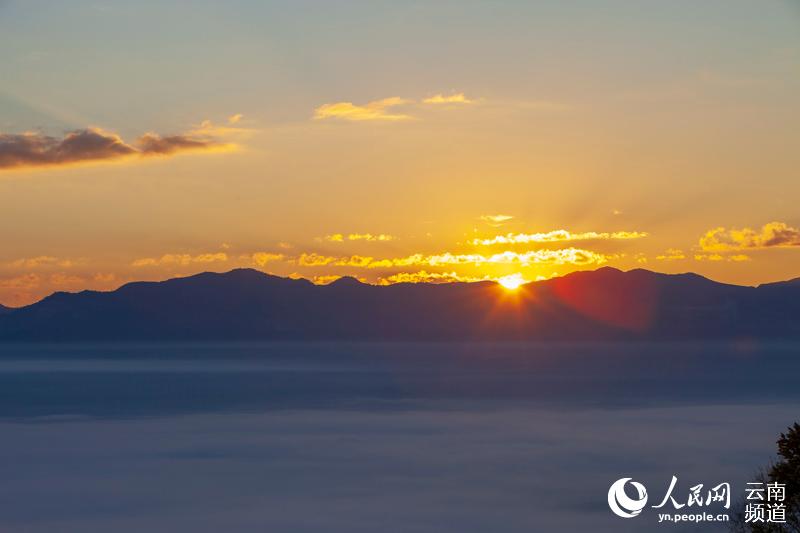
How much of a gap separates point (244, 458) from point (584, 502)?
111 ft

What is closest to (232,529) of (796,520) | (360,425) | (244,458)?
(244,458)

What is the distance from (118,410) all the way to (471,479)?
73.2 meters

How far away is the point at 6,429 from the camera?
10838 centimetres

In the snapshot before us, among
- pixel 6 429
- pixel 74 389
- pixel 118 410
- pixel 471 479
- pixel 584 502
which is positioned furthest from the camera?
pixel 74 389

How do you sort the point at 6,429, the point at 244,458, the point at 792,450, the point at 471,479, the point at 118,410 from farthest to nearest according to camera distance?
the point at 118,410 < the point at 6,429 < the point at 244,458 < the point at 471,479 < the point at 792,450

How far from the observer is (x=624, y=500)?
214ft

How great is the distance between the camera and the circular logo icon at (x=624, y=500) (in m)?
60.6

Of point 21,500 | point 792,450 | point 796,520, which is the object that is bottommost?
point 21,500

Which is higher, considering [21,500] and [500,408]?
[500,408]

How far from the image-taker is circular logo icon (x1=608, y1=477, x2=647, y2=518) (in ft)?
199

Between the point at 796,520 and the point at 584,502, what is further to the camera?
the point at 584,502

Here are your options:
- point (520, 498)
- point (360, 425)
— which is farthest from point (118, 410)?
point (520, 498)

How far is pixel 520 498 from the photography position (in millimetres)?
65875

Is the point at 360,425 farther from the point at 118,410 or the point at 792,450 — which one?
the point at 792,450
